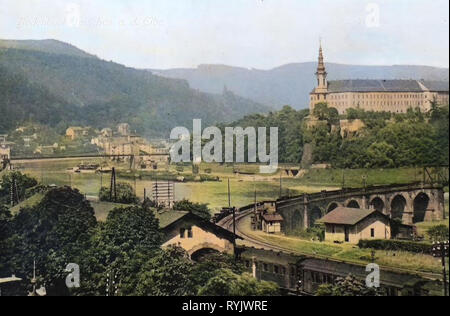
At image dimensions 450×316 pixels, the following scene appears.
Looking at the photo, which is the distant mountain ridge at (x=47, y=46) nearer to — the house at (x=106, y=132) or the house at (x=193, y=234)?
the house at (x=106, y=132)

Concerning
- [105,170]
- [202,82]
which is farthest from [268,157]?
[105,170]

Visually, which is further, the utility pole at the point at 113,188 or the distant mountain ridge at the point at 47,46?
the utility pole at the point at 113,188

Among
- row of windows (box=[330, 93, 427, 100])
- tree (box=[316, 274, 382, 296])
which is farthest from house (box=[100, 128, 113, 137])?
tree (box=[316, 274, 382, 296])

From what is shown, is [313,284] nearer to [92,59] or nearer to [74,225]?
[74,225]

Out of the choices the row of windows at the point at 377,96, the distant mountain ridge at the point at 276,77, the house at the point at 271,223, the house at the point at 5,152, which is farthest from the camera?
the house at the point at 5,152

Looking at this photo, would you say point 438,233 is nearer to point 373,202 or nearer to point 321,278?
point 373,202

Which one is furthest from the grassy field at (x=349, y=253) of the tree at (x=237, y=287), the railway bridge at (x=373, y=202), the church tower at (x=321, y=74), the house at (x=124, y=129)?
the house at (x=124, y=129)

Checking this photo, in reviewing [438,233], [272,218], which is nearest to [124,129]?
[272,218]
